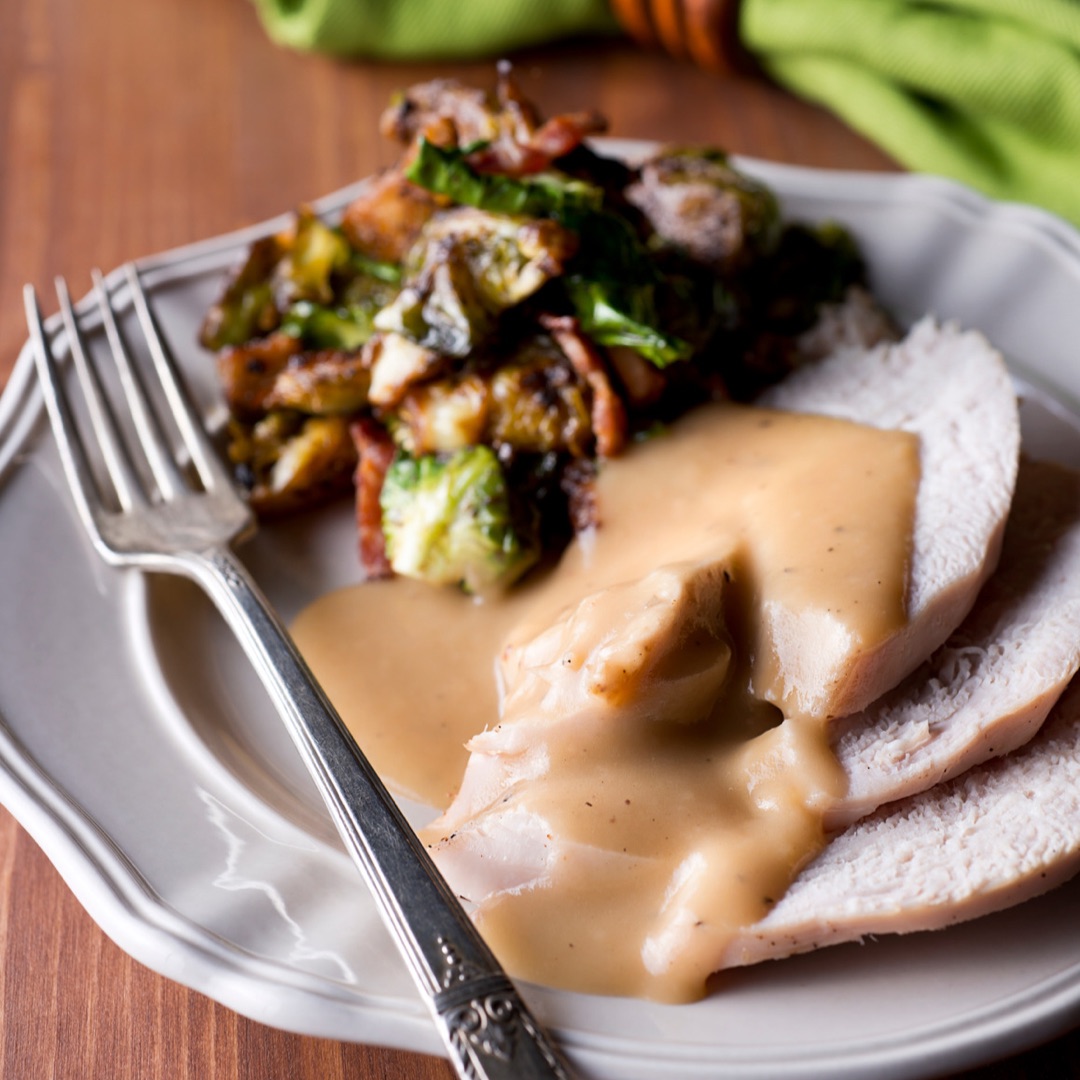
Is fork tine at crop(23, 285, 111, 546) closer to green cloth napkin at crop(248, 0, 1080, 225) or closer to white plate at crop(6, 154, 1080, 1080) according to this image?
white plate at crop(6, 154, 1080, 1080)

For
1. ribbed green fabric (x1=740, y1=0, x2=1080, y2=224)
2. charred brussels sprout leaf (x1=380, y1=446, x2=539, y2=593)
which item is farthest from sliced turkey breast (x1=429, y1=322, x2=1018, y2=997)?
ribbed green fabric (x1=740, y1=0, x2=1080, y2=224)

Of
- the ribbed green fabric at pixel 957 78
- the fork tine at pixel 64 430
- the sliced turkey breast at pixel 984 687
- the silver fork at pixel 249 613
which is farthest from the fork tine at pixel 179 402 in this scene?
the ribbed green fabric at pixel 957 78

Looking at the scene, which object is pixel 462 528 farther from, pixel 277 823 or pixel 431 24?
pixel 431 24

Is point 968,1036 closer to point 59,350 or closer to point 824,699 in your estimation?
point 824,699

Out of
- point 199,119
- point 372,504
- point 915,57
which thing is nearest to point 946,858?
point 372,504

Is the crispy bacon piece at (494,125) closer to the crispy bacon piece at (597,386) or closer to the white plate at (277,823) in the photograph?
the crispy bacon piece at (597,386)

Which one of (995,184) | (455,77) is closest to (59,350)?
(455,77)
